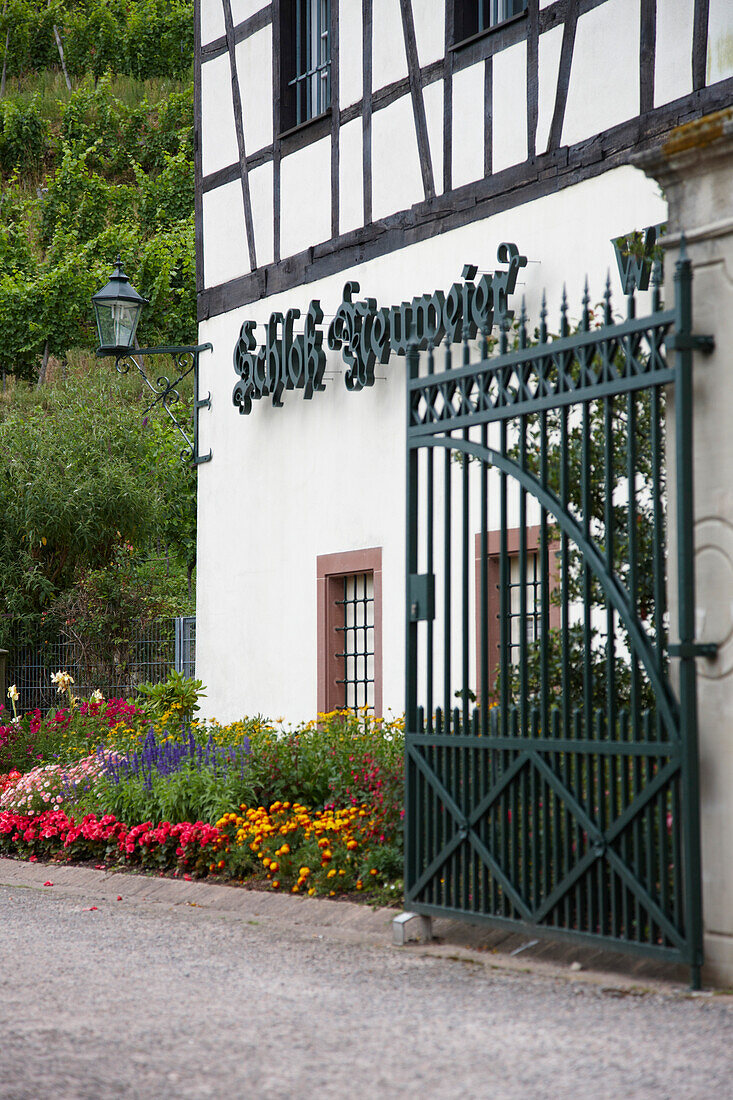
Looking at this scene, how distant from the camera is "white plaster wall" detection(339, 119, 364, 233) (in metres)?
11.4

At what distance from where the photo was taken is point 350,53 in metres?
11.5

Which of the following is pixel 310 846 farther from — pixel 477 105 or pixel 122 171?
pixel 122 171

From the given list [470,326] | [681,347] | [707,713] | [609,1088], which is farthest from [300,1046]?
[470,326]

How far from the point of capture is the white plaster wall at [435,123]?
416 inches

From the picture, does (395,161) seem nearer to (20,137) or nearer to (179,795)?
(179,795)

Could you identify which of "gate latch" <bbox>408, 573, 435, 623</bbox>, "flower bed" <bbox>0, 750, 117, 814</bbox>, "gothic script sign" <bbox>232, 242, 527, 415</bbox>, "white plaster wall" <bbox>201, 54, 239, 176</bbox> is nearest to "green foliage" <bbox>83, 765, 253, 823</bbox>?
"flower bed" <bbox>0, 750, 117, 814</bbox>

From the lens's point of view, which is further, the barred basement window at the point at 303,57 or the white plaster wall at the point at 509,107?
the barred basement window at the point at 303,57

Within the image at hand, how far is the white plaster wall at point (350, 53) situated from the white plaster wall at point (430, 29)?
756mm

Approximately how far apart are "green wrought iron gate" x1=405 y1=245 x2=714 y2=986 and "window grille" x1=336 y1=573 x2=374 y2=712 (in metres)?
4.73

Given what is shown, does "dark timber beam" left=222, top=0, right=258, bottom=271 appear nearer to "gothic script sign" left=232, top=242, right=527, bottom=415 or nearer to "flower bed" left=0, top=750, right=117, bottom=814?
"gothic script sign" left=232, top=242, right=527, bottom=415

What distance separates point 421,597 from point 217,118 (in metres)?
8.49

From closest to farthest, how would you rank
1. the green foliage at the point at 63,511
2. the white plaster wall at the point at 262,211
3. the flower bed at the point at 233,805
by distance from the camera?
the flower bed at the point at 233,805, the white plaster wall at the point at 262,211, the green foliage at the point at 63,511

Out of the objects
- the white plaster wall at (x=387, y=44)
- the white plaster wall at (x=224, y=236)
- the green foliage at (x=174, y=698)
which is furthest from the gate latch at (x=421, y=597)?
the white plaster wall at (x=224, y=236)

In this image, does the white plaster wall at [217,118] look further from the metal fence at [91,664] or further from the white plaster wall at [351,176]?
the metal fence at [91,664]
